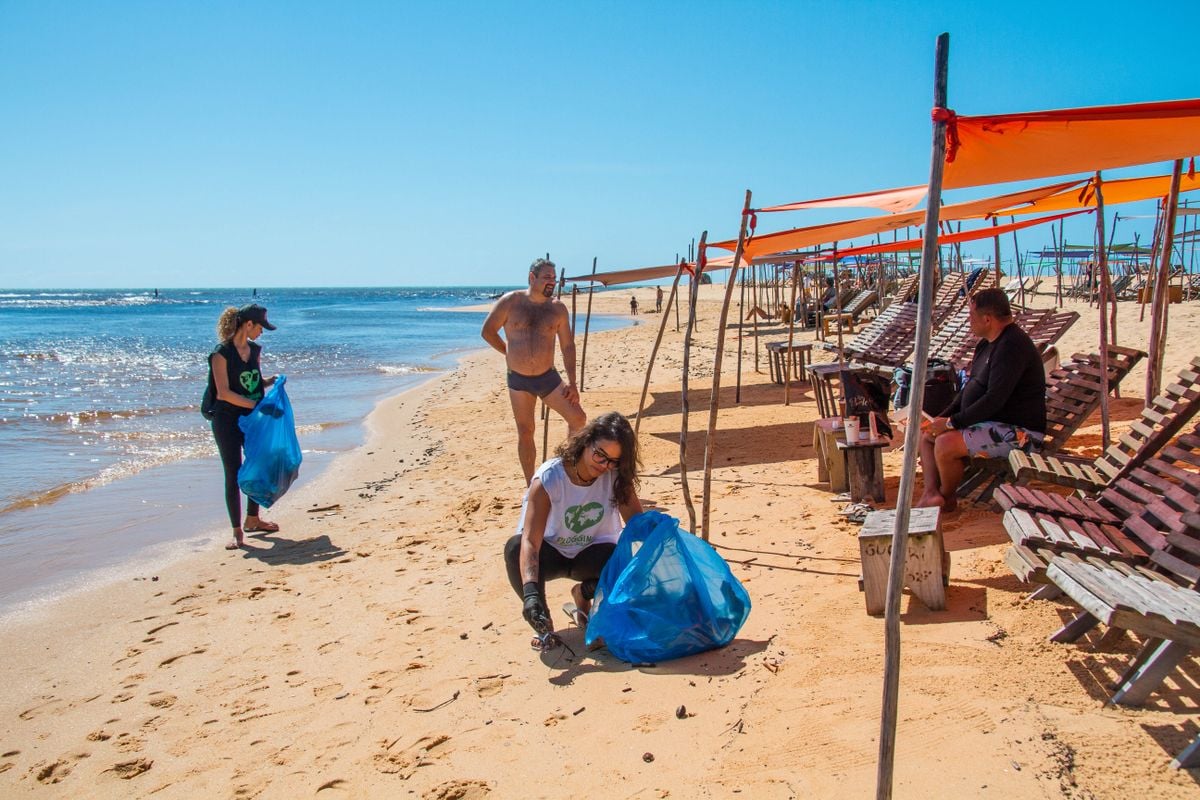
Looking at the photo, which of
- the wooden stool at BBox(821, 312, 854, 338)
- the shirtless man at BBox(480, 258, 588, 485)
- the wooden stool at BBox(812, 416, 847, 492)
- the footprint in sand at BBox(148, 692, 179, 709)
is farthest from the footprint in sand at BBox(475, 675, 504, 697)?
the wooden stool at BBox(821, 312, 854, 338)

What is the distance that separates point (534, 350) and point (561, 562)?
8.00ft

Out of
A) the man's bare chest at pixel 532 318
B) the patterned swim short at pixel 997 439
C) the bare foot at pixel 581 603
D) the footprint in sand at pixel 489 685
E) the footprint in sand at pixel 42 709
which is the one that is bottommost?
the footprint in sand at pixel 42 709

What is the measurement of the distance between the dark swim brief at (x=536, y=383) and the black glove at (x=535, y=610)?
264 cm

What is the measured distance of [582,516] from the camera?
3.62m

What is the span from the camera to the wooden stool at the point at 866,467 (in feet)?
16.8

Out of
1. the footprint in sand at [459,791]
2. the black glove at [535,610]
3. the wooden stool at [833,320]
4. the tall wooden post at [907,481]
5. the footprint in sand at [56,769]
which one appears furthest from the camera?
the wooden stool at [833,320]

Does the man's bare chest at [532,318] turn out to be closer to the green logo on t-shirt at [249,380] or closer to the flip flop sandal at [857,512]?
the green logo on t-shirt at [249,380]

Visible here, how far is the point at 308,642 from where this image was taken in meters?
4.05

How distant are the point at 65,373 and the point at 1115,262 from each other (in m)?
29.4

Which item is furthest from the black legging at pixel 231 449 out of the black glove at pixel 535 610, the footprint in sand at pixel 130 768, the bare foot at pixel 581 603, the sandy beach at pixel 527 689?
the black glove at pixel 535 610

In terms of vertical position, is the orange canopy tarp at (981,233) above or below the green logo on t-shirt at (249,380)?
above

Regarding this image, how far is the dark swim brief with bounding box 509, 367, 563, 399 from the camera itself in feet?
19.4

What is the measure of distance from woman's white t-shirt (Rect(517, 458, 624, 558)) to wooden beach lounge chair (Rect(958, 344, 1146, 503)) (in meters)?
2.33

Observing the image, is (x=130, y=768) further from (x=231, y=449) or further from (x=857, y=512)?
(x=857, y=512)
